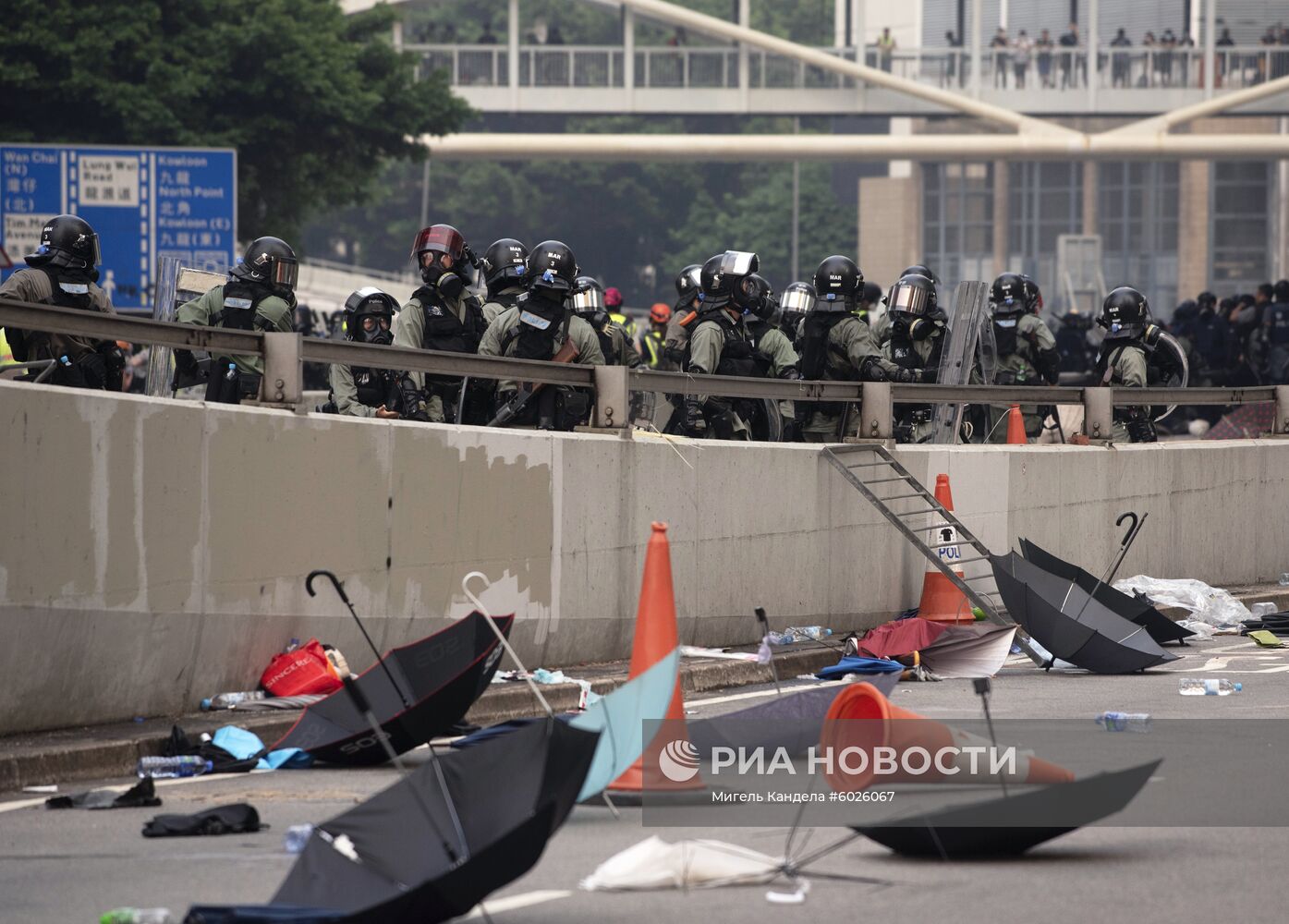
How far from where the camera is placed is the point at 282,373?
9672 mm

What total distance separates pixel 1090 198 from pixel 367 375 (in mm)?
69584

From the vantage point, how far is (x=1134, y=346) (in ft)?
58.0

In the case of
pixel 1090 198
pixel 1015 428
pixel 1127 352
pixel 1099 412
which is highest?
pixel 1090 198

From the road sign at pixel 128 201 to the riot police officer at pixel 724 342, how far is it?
1981cm

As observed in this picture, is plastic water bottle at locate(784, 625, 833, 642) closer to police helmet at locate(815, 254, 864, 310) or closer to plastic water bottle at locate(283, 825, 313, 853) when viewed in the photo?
police helmet at locate(815, 254, 864, 310)

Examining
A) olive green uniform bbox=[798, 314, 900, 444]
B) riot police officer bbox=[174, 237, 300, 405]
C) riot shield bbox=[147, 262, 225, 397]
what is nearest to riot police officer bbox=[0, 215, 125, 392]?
riot police officer bbox=[174, 237, 300, 405]

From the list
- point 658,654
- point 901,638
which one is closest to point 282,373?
point 658,654

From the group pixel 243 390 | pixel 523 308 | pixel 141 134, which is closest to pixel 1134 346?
pixel 523 308

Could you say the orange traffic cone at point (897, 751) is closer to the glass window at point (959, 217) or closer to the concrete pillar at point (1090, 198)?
the concrete pillar at point (1090, 198)

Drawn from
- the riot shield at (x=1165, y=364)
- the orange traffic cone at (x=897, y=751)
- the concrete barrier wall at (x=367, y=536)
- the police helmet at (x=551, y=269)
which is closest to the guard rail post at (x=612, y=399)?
the concrete barrier wall at (x=367, y=536)

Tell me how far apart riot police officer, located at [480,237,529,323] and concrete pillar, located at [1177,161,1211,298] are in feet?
223

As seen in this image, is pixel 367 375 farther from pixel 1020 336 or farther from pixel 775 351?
pixel 1020 336

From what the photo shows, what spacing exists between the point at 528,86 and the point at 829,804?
6894cm

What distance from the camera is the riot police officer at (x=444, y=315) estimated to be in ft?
43.5
